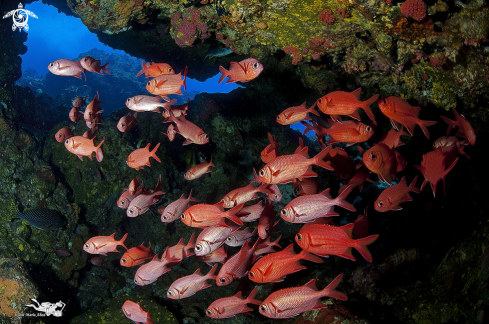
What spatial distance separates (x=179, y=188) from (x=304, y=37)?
5350mm

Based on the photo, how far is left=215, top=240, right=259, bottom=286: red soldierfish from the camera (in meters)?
3.36

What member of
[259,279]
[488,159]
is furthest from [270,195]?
[488,159]

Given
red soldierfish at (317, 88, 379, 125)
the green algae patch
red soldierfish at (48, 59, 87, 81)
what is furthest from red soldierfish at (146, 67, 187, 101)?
the green algae patch

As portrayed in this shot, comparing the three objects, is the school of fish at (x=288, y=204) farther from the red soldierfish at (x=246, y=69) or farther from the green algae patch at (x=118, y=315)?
the green algae patch at (x=118, y=315)

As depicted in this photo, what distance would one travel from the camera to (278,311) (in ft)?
8.68

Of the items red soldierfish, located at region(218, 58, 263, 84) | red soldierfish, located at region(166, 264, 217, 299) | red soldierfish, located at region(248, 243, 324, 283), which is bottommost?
red soldierfish, located at region(166, 264, 217, 299)

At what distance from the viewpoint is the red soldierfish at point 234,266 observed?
3.36 meters

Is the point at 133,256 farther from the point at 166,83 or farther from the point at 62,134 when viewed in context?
the point at 62,134

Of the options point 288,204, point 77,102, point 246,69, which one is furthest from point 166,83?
point 77,102

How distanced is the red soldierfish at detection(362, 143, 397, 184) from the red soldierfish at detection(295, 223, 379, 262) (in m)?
1.08

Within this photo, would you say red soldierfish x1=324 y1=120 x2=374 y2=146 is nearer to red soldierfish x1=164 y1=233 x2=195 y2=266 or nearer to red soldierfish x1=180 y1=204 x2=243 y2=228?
red soldierfish x1=180 y1=204 x2=243 y2=228

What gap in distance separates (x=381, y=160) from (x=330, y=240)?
1462mm

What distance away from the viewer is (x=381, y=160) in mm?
3281

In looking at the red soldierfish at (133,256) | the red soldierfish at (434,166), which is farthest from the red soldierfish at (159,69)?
→ the red soldierfish at (434,166)
